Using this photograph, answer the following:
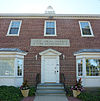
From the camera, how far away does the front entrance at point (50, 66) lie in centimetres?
1130

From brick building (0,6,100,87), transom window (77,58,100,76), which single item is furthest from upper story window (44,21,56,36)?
transom window (77,58,100,76)

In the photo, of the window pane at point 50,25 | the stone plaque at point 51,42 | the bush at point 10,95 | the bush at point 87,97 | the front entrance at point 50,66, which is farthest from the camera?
the window pane at point 50,25

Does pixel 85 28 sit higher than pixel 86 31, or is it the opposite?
pixel 85 28

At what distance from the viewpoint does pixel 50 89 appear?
10000 mm

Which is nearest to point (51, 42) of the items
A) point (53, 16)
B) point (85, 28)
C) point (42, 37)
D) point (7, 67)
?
point (42, 37)

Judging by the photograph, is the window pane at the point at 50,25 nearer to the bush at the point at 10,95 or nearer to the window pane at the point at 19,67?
the window pane at the point at 19,67

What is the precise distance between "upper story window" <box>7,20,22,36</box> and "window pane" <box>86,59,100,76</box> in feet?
21.3

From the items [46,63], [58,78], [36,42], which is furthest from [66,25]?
[58,78]

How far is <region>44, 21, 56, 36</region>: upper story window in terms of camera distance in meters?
12.7

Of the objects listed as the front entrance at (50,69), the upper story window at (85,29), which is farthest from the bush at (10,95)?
the upper story window at (85,29)

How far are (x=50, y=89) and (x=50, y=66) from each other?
83.3 inches

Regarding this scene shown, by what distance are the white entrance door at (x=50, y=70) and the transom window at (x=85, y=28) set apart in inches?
147

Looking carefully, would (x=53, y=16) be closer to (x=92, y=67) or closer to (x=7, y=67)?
(x=92, y=67)

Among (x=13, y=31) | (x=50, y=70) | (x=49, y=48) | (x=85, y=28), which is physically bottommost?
(x=50, y=70)
